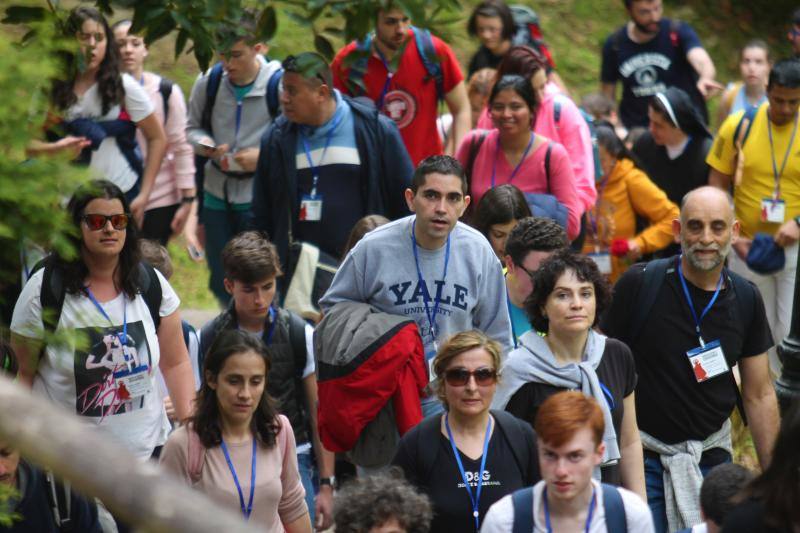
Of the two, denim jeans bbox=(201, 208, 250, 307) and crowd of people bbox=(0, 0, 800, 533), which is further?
denim jeans bbox=(201, 208, 250, 307)

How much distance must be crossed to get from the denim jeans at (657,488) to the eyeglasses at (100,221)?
258cm

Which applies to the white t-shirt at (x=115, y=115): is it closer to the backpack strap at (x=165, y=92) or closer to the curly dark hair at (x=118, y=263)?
the backpack strap at (x=165, y=92)

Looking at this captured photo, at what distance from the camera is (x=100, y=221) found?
6.04 meters

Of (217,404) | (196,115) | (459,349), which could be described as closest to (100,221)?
(217,404)

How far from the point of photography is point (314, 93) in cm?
786

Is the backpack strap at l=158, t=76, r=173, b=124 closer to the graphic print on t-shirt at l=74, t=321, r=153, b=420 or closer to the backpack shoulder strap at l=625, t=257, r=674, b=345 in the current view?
the graphic print on t-shirt at l=74, t=321, r=153, b=420

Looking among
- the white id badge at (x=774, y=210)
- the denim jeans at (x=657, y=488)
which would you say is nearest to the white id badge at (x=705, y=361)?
the denim jeans at (x=657, y=488)

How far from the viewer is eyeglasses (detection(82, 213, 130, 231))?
237 inches

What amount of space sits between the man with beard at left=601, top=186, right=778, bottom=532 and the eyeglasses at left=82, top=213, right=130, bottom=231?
222 cm

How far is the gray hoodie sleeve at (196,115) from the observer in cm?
918

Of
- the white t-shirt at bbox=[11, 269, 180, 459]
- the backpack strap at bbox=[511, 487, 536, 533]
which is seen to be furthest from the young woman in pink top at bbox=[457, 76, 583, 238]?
the backpack strap at bbox=[511, 487, 536, 533]

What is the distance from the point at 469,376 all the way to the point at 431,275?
3.21 ft

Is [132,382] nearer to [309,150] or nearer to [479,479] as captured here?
[479,479]

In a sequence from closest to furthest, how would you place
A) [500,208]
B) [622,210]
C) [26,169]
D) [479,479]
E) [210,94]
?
[26,169], [479,479], [500,208], [210,94], [622,210]
